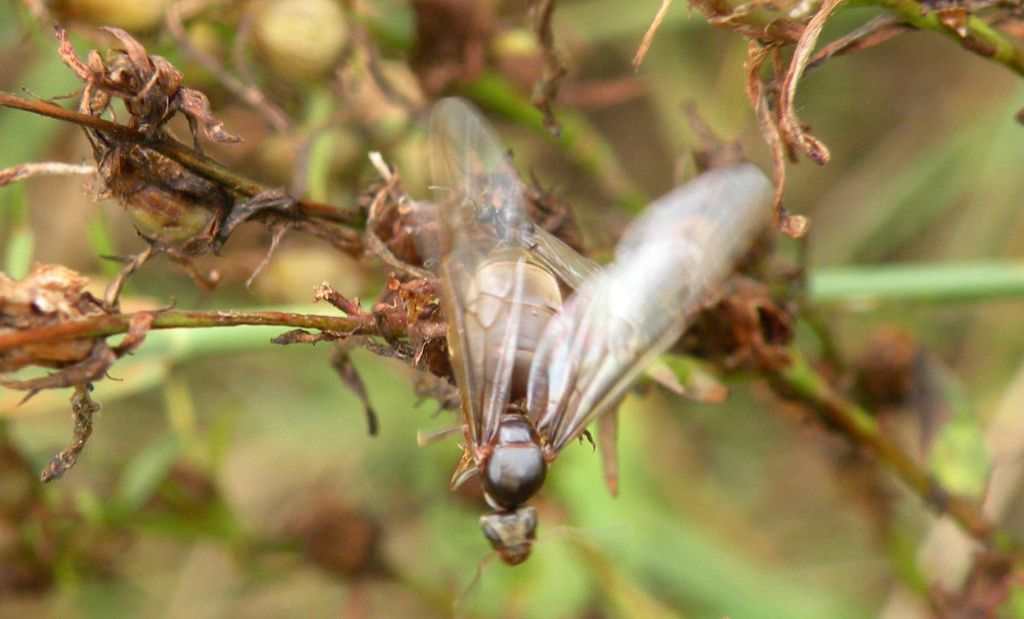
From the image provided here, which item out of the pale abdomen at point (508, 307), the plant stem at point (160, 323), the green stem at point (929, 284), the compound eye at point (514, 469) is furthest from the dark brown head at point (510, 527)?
the green stem at point (929, 284)

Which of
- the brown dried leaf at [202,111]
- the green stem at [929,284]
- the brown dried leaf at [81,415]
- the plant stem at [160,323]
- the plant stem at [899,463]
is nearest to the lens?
the plant stem at [160,323]

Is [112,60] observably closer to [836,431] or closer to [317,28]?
[317,28]

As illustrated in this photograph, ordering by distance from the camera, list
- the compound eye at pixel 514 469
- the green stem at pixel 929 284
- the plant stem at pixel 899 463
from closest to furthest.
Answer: the compound eye at pixel 514 469
the plant stem at pixel 899 463
the green stem at pixel 929 284

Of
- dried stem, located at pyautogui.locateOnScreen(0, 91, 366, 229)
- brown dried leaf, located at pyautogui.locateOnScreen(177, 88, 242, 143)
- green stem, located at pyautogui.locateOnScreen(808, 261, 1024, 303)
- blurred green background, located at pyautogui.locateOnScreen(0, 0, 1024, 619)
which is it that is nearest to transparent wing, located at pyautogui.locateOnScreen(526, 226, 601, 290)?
blurred green background, located at pyautogui.locateOnScreen(0, 0, 1024, 619)

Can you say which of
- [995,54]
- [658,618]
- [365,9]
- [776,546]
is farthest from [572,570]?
[995,54]

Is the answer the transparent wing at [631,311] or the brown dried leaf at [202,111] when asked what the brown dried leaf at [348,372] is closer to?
the transparent wing at [631,311]

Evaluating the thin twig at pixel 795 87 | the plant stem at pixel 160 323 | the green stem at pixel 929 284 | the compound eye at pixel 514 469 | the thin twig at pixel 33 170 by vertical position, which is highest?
the thin twig at pixel 795 87

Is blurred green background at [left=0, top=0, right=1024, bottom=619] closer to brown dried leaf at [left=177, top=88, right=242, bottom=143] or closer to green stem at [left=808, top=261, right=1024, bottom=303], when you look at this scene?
green stem at [left=808, top=261, right=1024, bottom=303]
